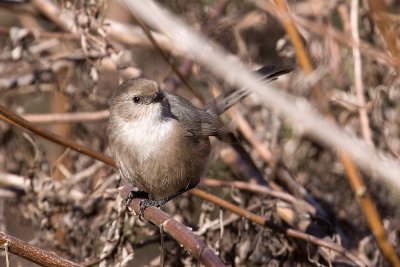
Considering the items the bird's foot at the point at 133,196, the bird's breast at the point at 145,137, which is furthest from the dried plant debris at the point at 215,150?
the bird's breast at the point at 145,137

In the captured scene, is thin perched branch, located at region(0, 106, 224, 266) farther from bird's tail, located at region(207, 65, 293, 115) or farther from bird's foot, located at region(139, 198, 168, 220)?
bird's tail, located at region(207, 65, 293, 115)

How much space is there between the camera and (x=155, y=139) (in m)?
3.78

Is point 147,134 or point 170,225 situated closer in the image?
point 170,225

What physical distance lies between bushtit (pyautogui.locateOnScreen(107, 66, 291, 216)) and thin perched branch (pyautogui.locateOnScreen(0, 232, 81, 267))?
135cm

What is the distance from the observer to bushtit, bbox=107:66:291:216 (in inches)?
148

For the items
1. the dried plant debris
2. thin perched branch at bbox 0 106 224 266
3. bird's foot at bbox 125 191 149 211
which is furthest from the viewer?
the dried plant debris

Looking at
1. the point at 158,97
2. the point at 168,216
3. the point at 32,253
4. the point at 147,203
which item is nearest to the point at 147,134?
the point at 158,97

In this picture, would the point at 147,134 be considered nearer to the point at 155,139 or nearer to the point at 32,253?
the point at 155,139

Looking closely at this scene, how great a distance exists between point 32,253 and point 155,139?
1.61 m

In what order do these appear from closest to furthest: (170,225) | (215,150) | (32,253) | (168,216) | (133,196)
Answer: (32,253) < (170,225) < (168,216) < (133,196) < (215,150)

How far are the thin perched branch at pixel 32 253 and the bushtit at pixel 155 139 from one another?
1.35 metres

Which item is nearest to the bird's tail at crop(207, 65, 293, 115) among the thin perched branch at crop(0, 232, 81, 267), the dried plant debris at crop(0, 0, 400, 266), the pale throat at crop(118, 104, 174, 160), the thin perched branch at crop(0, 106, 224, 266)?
the dried plant debris at crop(0, 0, 400, 266)

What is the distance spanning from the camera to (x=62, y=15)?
4824mm

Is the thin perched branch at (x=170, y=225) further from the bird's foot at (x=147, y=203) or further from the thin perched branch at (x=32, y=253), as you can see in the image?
the thin perched branch at (x=32, y=253)
